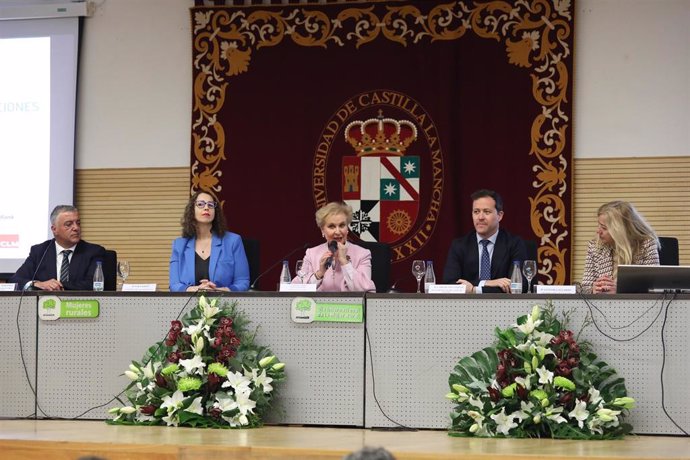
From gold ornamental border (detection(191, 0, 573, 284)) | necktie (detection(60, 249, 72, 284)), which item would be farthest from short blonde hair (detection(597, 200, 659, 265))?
necktie (detection(60, 249, 72, 284))

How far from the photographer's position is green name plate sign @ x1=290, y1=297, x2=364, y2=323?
439cm

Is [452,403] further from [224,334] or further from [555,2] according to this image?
[555,2]

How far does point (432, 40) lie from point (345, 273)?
256 cm

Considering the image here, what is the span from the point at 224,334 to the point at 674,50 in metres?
3.81

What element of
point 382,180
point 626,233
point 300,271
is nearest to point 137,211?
point 382,180

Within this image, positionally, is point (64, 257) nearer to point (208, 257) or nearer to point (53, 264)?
point (53, 264)

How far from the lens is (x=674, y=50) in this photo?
6.70 metres

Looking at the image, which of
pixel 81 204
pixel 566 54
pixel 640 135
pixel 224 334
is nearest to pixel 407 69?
pixel 566 54

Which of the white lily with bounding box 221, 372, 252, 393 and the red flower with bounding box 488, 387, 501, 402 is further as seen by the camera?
the white lily with bounding box 221, 372, 252, 393

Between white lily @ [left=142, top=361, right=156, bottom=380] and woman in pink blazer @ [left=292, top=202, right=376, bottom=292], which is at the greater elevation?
woman in pink blazer @ [left=292, top=202, right=376, bottom=292]

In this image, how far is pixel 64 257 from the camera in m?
5.70

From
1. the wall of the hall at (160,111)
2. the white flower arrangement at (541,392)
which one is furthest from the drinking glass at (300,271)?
the wall of the hall at (160,111)

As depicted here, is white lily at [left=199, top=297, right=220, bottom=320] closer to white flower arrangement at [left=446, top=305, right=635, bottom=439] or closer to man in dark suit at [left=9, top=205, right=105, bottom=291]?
white flower arrangement at [left=446, top=305, right=635, bottom=439]

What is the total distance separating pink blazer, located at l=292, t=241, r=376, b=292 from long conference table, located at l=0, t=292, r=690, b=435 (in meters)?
0.51
